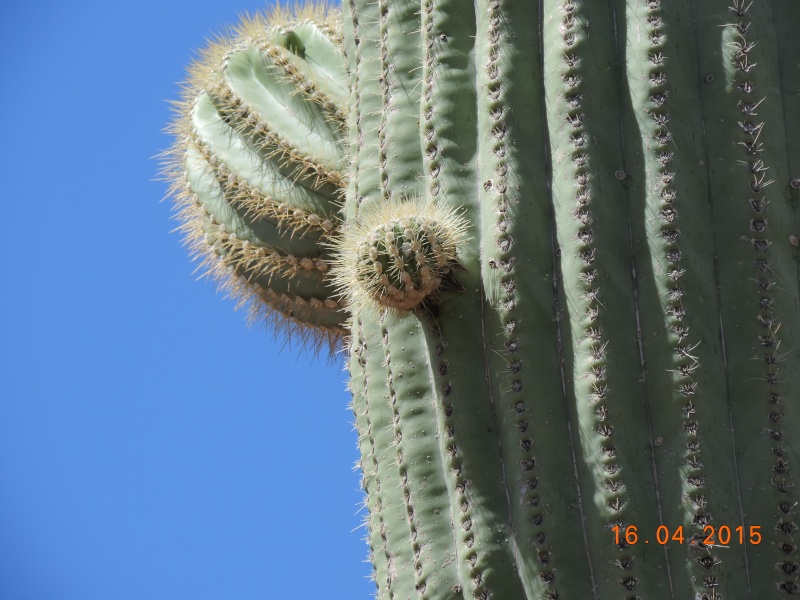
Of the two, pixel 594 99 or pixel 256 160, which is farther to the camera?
pixel 256 160

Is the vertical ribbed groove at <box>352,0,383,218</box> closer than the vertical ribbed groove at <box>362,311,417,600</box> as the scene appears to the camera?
No

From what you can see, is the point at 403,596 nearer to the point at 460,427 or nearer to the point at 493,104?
the point at 460,427

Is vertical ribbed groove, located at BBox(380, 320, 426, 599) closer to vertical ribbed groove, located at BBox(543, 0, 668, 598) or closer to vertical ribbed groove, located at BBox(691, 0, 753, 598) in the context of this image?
vertical ribbed groove, located at BBox(543, 0, 668, 598)

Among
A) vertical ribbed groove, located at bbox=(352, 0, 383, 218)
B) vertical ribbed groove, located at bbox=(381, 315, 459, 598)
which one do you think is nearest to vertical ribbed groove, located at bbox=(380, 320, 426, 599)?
vertical ribbed groove, located at bbox=(381, 315, 459, 598)

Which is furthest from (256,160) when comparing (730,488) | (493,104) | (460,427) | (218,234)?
(730,488)

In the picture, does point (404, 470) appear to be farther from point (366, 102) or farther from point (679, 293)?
A: point (366, 102)
